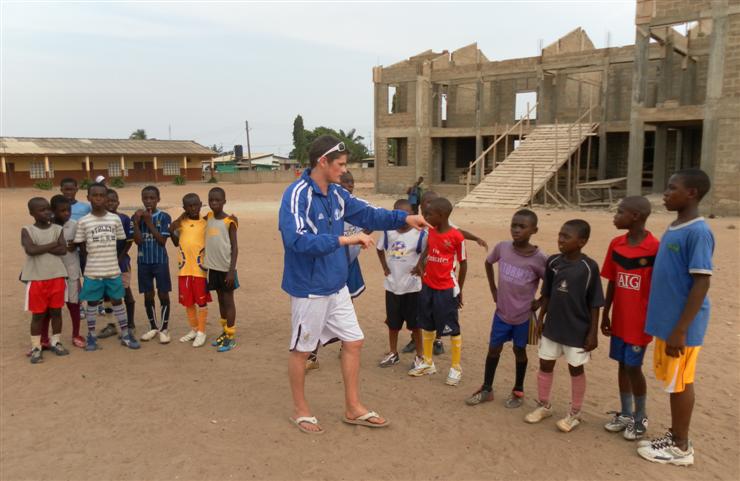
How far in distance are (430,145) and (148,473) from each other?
25806mm

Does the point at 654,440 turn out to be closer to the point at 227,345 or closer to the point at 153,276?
the point at 227,345

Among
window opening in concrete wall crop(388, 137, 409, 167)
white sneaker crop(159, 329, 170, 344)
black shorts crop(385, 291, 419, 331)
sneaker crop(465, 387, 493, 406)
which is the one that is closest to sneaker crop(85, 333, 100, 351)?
white sneaker crop(159, 329, 170, 344)

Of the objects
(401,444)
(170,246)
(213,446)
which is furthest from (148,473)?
(170,246)

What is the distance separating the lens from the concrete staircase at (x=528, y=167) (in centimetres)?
2033

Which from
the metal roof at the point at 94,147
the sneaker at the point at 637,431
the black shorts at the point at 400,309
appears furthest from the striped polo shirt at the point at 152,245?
the metal roof at the point at 94,147

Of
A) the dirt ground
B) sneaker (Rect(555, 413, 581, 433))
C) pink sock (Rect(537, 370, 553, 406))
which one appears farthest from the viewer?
pink sock (Rect(537, 370, 553, 406))

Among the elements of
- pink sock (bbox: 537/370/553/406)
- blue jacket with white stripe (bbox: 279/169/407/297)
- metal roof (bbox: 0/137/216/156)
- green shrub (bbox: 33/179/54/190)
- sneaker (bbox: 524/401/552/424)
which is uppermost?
metal roof (bbox: 0/137/216/156)

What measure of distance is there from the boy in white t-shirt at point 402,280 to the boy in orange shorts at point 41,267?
3.04m

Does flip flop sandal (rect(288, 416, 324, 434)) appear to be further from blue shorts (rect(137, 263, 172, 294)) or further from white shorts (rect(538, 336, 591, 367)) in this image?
blue shorts (rect(137, 263, 172, 294))

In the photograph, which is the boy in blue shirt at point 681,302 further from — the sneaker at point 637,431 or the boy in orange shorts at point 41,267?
the boy in orange shorts at point 41,267

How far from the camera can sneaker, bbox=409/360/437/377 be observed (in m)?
4.58

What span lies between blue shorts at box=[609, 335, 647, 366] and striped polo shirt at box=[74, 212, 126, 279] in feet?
14.7

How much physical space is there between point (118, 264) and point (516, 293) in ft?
12.8

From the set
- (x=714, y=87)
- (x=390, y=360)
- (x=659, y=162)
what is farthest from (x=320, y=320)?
(x=659, y=162)
